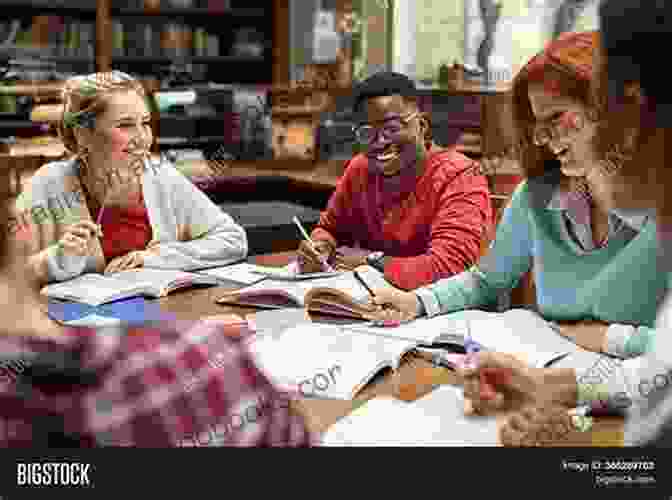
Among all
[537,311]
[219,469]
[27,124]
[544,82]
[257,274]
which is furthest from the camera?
[257,274]

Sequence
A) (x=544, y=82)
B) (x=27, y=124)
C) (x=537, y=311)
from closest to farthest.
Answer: (x=544, y=82), (x=537, y=311), (x=27, y=124)

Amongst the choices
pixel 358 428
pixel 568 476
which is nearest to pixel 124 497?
pixel 358 428

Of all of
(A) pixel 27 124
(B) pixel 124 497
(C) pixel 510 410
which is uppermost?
(A) pixel 27 124

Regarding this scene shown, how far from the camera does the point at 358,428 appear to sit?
1.11 m

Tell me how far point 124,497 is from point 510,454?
467mm

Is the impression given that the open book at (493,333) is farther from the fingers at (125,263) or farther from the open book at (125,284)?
the fingers at (125,263)

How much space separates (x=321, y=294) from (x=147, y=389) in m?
0.62

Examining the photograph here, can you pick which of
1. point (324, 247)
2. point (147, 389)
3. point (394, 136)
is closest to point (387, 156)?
point (394, 136)

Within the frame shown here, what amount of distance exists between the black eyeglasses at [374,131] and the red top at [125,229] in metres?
0.42

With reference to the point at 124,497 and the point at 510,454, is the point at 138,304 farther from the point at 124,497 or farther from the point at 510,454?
the point at 510,454

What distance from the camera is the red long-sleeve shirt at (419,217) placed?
1.66 meters

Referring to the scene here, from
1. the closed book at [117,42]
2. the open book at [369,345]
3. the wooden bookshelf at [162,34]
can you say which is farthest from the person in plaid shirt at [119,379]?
the closed book at [117,42]

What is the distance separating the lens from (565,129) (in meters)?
1.24

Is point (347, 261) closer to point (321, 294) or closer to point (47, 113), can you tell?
point (321, 294)
